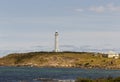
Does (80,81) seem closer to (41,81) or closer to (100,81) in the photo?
(100,81)

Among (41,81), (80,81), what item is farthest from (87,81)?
(41,81)

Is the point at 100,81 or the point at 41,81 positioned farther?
the point at 41,81

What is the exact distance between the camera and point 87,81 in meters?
90.6

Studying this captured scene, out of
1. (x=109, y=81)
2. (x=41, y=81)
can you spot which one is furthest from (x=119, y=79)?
(x=41, y=81)

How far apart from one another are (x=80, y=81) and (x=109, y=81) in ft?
23.5

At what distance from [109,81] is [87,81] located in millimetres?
4644

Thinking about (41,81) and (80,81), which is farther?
(41,81)

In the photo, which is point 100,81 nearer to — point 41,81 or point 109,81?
point 109,81

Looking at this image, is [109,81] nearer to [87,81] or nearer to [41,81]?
[87,81]

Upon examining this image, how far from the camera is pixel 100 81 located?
3487 inches

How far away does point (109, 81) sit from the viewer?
88438mm

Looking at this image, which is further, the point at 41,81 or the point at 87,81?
the point at 41,81

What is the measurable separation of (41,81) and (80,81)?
117ft

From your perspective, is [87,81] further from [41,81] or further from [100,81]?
[41,81]
